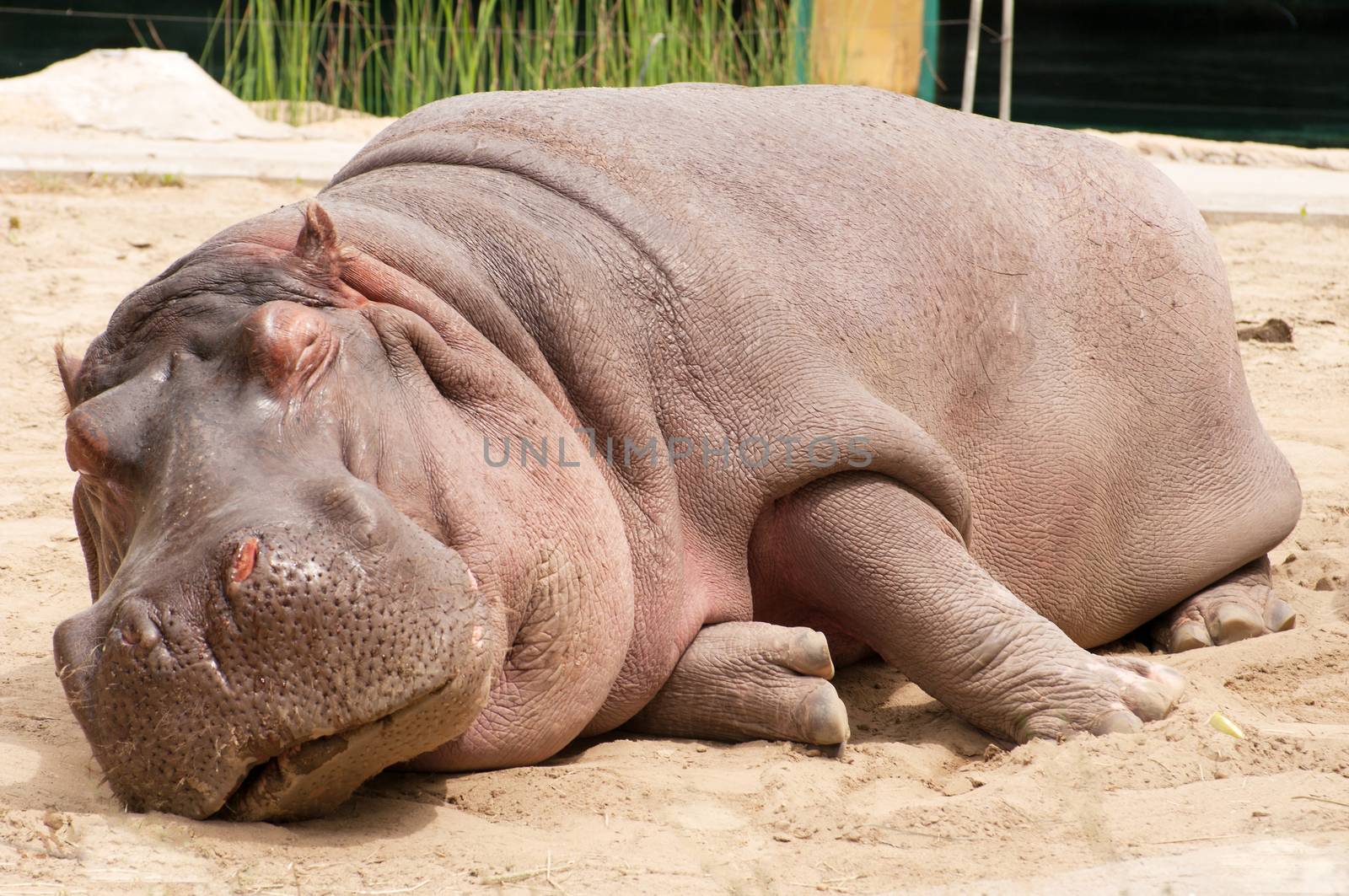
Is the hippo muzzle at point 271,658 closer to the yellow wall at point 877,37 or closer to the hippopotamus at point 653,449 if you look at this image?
the hippopotamus at point 653,449

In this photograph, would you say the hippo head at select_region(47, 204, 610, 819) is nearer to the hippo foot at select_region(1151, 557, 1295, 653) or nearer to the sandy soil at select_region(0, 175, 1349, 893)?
the sandy soil at select_region(0, 175, 1349, 893)

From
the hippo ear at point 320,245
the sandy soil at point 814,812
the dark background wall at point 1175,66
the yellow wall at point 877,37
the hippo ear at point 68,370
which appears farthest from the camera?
the dark background wall at point 1175,66

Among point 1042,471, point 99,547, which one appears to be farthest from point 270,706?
point 1042,471

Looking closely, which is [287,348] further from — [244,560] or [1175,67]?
[1175,67]

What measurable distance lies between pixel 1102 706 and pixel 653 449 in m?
0.90

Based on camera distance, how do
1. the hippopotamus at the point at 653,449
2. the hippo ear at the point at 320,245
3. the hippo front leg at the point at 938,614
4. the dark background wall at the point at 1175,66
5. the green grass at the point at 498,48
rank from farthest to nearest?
the dark background wall at the point at 1175,66 → the green grass at the point at 498,48 → the hippo front leg at the point at 938,614 → the hippo ear at the point at 320,245 → the hippopotamus at the point at 653,449

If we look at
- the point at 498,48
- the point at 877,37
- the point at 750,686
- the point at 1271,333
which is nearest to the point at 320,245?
the point at 750,686

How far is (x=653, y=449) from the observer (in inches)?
110

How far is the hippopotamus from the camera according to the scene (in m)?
2.16

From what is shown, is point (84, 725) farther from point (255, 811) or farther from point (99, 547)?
point (99, 547)

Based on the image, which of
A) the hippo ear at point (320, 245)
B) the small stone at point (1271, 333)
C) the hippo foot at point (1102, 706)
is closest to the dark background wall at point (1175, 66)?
the small stone at point (1271, 333)

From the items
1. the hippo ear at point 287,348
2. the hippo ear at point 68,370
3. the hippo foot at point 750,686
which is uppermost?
the hippo ear at point 287,348

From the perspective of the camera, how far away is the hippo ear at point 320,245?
2.47m

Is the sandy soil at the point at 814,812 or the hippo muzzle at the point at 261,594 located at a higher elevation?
the hippo muzzle at the point at 261,594
